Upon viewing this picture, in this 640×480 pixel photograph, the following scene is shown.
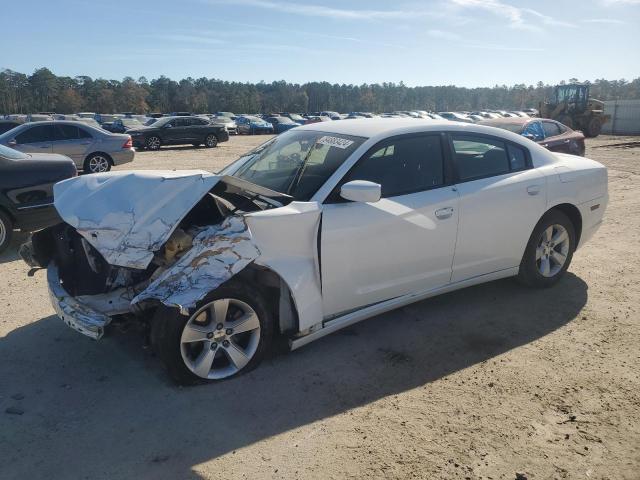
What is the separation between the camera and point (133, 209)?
10.7 feet

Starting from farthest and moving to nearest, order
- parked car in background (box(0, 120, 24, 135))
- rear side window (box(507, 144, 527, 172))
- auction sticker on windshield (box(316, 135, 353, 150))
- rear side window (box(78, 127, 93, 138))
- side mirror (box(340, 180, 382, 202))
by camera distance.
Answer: parked car in background (box(0, 120, 24, 135)), rear side window (box(78, 127, 93, 138)), rear side window (box(507, 144, 527, 172)), auction sticker on windshield (box(316, 135, 353, 150)), side mirror (box(340, 180, 382, 202))

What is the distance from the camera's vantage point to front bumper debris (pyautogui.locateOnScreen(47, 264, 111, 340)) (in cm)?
316

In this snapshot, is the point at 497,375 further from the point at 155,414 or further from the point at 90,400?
the point at 90,400

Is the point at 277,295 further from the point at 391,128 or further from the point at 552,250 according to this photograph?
the point at 552,250

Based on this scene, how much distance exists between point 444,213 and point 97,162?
1170 centimetres

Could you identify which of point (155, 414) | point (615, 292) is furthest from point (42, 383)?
point (615, 292)

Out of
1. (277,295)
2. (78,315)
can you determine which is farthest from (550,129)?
(78,315)

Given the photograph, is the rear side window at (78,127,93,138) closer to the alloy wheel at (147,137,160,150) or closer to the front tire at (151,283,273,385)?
the alloy wheel at (147,137,160,150)

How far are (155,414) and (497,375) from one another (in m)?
2.27

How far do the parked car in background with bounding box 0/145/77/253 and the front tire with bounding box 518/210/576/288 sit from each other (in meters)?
5.43

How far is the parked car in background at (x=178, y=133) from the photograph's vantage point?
22.3m

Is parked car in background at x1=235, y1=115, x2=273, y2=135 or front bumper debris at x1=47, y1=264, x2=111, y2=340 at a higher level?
parked car in background at x1=235, y1=115, x2=273, y2=135

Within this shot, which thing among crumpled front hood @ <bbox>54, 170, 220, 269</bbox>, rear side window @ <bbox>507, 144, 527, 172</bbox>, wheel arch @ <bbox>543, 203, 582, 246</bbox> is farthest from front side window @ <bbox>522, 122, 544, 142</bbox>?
crumpled front hood @ <bbox>54, 170, 220, 269</bbox>

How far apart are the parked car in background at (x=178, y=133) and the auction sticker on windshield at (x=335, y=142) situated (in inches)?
784
